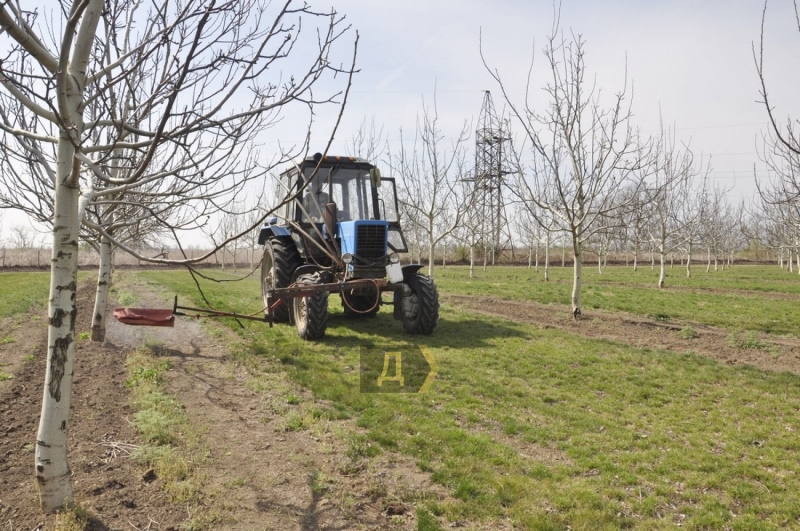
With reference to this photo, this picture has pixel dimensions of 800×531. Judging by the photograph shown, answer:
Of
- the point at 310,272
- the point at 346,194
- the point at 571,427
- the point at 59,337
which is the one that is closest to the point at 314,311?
the point at 310,272

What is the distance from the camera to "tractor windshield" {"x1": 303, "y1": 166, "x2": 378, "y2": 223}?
8.66 metres

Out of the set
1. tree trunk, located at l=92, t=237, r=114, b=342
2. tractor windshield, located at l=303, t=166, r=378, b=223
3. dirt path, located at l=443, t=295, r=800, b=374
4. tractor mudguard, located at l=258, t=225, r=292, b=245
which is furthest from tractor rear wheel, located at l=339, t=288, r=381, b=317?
tree trunk, located at l=92, t=237, r=114, b=342

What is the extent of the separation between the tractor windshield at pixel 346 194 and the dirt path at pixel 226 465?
334cm

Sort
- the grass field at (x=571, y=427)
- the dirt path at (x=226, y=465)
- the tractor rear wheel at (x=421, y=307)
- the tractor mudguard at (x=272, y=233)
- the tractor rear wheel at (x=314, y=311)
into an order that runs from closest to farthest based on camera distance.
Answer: the dirt path at (x=226, y=465)
the grass field at (x=571, y=427)
the tractor rear wheel at (x=314, y=311)
the tractor rear wheel at (x=421, y=307)
the tractor mudguard at (x=272, y=233)

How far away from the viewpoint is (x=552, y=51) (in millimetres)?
10367

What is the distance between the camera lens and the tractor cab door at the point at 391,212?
8.76 meters

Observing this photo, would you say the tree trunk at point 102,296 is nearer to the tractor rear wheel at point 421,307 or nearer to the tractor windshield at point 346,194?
the tractor windshield at point 346,194

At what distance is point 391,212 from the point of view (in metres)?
8.97

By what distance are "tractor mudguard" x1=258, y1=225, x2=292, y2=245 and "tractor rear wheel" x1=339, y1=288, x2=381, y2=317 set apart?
→ 1.61 m

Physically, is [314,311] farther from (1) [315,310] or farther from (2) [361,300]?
(2) [361,300]

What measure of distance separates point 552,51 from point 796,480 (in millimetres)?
8933

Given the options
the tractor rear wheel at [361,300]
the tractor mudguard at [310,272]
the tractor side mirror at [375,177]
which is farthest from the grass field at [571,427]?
the tractor side mirror at [375,177]

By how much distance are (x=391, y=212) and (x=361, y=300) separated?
6.02 ft

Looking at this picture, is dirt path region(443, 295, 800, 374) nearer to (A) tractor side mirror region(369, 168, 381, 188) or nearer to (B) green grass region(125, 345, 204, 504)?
(A) tractor side mirror region(369, 168, 381, 188)
